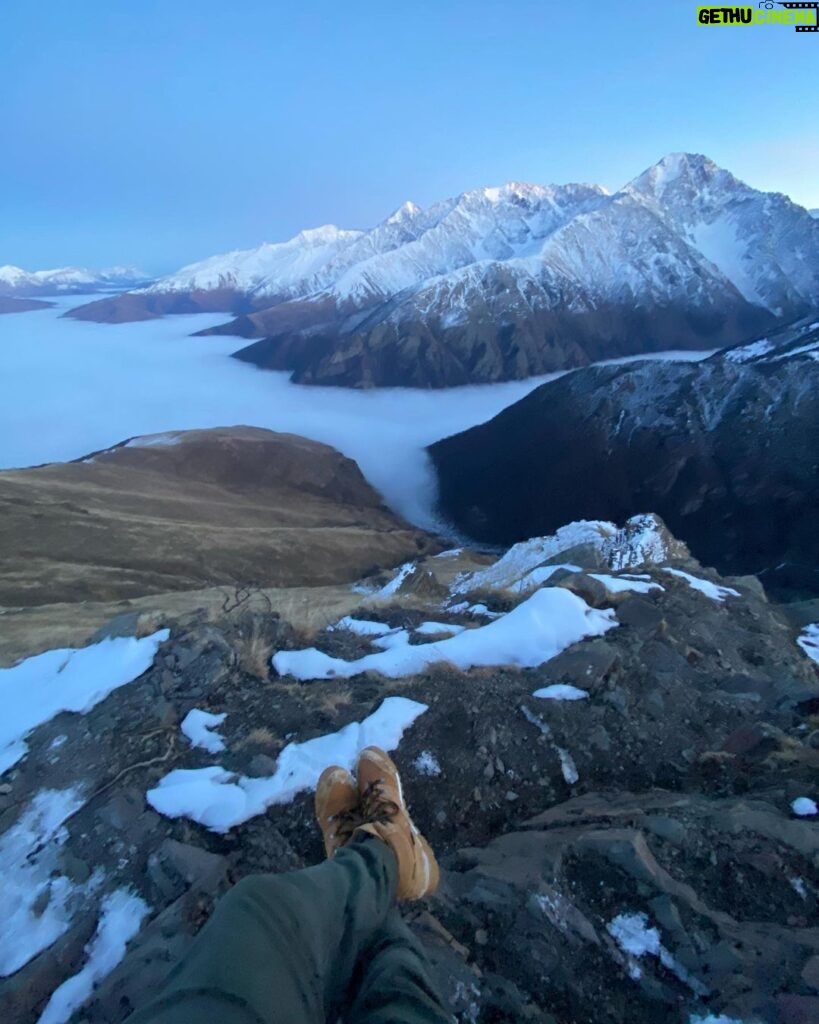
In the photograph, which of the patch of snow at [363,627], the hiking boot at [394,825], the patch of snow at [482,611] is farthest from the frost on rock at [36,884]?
the patch of snow at [482,611]

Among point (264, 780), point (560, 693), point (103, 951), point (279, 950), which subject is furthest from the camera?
point (560, 693)

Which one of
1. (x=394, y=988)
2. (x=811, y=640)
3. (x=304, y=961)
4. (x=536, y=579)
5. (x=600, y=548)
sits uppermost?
(x=304, y=961)

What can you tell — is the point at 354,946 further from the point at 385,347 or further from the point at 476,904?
the point at 385,347

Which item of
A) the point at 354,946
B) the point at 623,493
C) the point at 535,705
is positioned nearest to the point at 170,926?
the point at 354,946

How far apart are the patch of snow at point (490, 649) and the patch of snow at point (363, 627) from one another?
3.40 feet

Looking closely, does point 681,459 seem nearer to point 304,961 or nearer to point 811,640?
point 811,640

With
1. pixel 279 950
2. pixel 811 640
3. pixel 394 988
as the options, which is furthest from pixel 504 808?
pixel 811 640

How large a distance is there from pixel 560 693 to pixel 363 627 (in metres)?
3.95

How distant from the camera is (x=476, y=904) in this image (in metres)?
4.00

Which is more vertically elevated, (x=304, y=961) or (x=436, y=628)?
(x=304, y=961)

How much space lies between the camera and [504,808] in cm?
520

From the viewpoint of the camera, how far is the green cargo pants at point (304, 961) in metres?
2.10

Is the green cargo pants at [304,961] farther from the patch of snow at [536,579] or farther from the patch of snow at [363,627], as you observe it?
the patch of snow at [536,579]

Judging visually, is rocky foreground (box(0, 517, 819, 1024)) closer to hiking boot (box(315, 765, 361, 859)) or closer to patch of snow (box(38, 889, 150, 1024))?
patch of snow (box(38, 889, 150, 1024))
